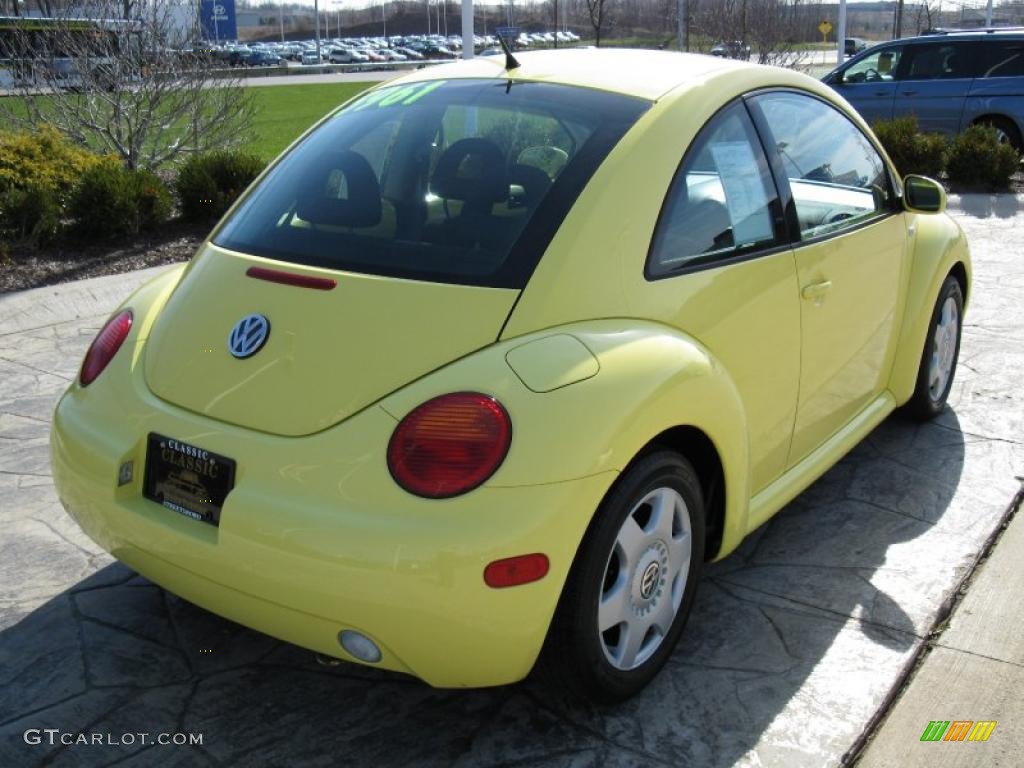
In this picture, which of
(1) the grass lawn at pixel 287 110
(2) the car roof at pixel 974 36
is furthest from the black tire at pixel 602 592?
(2) the car roof at pixel 974 36

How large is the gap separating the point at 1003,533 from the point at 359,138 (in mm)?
2713

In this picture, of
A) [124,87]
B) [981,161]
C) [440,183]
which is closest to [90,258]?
[124,87]

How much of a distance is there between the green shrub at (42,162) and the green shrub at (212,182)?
673 mm

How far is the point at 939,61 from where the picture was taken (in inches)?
572

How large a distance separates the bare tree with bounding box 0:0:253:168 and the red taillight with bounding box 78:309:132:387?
8308 millimetres

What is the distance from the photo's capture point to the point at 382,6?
403 ft

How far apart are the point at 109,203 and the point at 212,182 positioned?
997 millimetres

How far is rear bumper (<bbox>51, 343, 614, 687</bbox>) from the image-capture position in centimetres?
245

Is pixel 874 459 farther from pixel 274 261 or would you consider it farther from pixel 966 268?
pixel 274 261

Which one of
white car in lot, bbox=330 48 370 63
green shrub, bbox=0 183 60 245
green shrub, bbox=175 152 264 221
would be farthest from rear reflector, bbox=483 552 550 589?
white car in lot, bbox=330 48 370 63

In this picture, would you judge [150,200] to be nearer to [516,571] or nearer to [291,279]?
[291,279]

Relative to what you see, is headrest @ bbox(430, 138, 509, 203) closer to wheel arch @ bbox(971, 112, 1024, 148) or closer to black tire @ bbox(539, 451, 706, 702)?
black tire @ bbox(539, 451, 706, 702)

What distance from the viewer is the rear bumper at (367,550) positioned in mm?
2449

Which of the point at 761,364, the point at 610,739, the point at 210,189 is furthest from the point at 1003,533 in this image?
the point at 210,189
